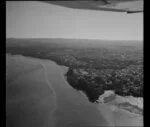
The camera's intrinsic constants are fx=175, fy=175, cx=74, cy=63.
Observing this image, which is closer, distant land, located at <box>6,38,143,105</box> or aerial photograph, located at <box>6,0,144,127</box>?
aerial photograph, located at <box>6,0,144,127</box>

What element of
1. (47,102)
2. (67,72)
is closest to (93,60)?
(67,72)

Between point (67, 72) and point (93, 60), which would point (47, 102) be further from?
point (93, 60)

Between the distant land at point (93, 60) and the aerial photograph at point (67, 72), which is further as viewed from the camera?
the distant land at point (93, 60)

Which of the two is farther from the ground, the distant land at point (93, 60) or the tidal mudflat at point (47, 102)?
the distant land at point (93, 60)

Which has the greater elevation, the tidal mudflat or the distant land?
the distant land

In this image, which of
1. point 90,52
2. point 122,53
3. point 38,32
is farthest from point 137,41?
point 38,32
